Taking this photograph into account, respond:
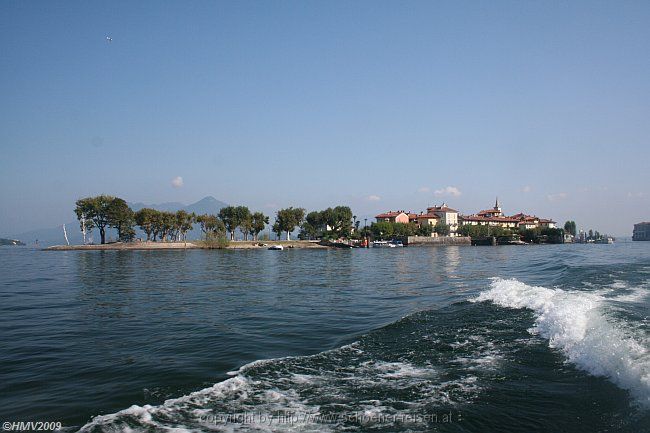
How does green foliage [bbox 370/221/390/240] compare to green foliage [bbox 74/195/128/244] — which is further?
green foliage [bbox 370/221/390/240]

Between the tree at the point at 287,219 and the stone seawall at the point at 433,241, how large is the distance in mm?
36174

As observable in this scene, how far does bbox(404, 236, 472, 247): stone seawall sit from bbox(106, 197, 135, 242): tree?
81.5 m

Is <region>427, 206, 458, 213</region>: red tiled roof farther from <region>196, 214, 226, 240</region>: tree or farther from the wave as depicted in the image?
the wave

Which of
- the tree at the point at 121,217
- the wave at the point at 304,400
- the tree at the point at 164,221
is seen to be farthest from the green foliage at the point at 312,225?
the wave at the point at 304,400

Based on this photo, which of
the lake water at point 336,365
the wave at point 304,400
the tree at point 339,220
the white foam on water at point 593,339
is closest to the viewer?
the wave at point 304,400

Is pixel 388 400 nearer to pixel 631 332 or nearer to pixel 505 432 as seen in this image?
pixel 505 432

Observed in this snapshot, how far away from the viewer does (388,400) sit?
711 cm

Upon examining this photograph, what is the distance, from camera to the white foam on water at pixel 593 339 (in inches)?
300

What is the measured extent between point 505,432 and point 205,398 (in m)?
4.77

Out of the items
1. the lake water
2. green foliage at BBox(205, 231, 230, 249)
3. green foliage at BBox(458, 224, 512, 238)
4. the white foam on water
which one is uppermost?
green foliage at BBox(458, 224, 512, 238)

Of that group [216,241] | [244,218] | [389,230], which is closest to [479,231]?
[389,230]

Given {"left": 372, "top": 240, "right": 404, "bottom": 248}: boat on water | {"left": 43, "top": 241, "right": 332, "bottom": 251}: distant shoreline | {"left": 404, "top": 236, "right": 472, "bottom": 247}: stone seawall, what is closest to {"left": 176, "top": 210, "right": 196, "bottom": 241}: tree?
{"left": 43, "top": 241, "right": 332, "bottom": 251}: distant shoreline

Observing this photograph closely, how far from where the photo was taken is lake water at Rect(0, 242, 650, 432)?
6.50 meters

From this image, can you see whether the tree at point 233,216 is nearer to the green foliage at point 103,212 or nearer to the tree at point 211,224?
the tree at point 211,224
